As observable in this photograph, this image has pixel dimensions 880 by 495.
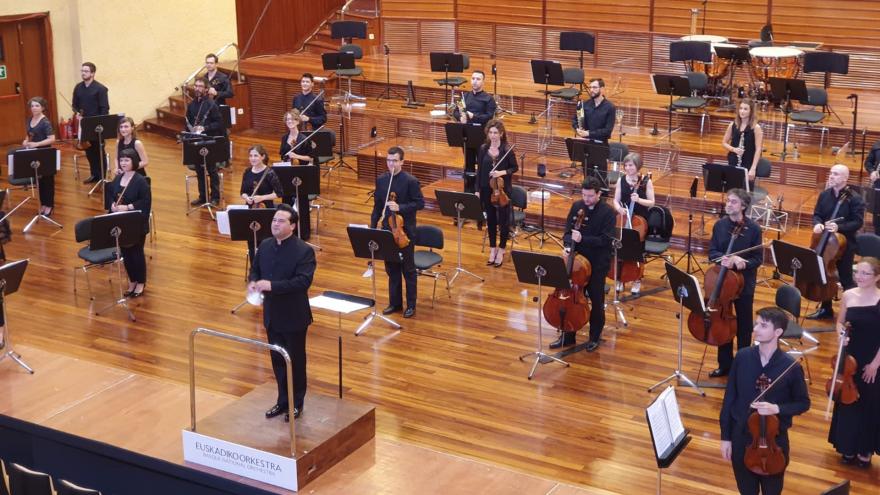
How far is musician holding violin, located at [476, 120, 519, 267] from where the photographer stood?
10.5 metres

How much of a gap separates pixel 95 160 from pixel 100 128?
909 mm

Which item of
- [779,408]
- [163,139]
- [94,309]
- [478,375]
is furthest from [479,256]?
[163,139]

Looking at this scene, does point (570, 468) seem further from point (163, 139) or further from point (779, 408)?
point (163, 139)

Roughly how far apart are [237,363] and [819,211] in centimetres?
487

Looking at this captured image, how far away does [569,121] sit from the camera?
47.9 ft

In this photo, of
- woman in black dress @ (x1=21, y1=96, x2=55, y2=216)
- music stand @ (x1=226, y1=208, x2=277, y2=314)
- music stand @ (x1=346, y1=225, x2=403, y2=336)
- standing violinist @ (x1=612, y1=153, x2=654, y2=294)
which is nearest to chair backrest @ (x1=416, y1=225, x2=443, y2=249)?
music stand @ (x1=346, y1=225, x2=403, y2=336)

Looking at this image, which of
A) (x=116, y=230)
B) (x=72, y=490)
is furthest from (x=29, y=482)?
(x=116, y=230)

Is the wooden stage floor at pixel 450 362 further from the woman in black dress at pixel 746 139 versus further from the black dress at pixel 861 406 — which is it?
the woman in black dress at pixel 746 139

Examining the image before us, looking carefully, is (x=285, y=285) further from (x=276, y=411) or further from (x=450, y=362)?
(x=450, y=362)

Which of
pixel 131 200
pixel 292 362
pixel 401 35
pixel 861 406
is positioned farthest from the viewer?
pixel 401 35

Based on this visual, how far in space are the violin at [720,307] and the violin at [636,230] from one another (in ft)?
4.41

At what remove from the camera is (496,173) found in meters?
10.4

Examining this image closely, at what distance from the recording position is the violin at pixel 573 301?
27.9ft

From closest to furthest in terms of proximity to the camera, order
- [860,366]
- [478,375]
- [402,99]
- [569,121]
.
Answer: [860,366], [478,375], [569,121], [402,99]
